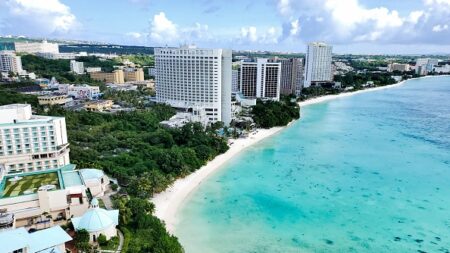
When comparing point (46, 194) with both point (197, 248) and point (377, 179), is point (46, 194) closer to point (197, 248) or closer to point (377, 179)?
point (197, 248)

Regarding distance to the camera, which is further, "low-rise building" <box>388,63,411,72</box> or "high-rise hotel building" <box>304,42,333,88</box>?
"low-rise building" <box>388,63,411,72</box>

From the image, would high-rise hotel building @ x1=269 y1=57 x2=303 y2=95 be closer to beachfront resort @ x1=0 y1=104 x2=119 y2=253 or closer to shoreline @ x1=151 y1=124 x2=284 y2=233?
shoreline @ x1=151 y1=124 x2=284 y2=233

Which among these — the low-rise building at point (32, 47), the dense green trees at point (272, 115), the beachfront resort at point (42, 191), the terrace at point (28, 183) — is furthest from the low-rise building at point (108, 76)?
the terrace at point (28, 183)

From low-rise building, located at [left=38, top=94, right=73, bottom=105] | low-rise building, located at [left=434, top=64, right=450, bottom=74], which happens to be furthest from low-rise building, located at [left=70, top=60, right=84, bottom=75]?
low-rise building, located at [left=434, top=64, right=450, bottom=74]

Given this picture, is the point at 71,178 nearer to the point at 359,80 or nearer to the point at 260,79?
the point at 260,79

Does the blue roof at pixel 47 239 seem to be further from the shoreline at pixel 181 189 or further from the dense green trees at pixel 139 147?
the dense green trees at pixel 139 147

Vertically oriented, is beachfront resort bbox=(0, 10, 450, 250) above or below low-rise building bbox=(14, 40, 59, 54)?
below
